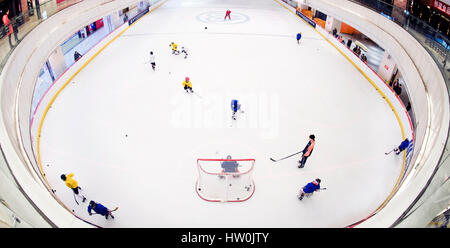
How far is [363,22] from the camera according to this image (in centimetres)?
1422

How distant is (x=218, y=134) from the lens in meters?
8.86

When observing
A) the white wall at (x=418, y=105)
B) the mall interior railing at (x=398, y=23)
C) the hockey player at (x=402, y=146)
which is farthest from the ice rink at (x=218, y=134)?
the mall interior railing at (x=398, y=23)

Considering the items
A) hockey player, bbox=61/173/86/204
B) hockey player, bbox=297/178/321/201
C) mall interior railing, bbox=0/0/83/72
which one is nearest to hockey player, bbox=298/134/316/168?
hockey player, bbox=297/178/321/201

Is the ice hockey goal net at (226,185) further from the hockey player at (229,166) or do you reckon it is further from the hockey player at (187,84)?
the hockey player at (187,84)

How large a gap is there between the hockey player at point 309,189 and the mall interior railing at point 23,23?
860cm

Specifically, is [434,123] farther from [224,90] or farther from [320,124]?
[224,90]

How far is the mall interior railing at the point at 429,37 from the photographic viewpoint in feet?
23.6

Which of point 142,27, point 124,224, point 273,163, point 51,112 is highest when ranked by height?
point 142,27

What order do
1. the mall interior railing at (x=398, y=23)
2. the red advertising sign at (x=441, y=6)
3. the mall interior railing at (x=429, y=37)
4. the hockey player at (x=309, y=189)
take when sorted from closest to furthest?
1. the hockey player at (x=309, y=189)
2. the mall interior railing at (x=429, y=37)
3. the mall interior railing at (x=398, y=23)
4. the red advertising sign at (x=441, y=6)

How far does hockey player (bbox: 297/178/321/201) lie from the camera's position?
248 inches

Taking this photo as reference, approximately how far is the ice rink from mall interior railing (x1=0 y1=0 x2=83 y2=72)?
8.45ft

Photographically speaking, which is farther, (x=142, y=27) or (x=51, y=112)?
(x=142, y=27)
